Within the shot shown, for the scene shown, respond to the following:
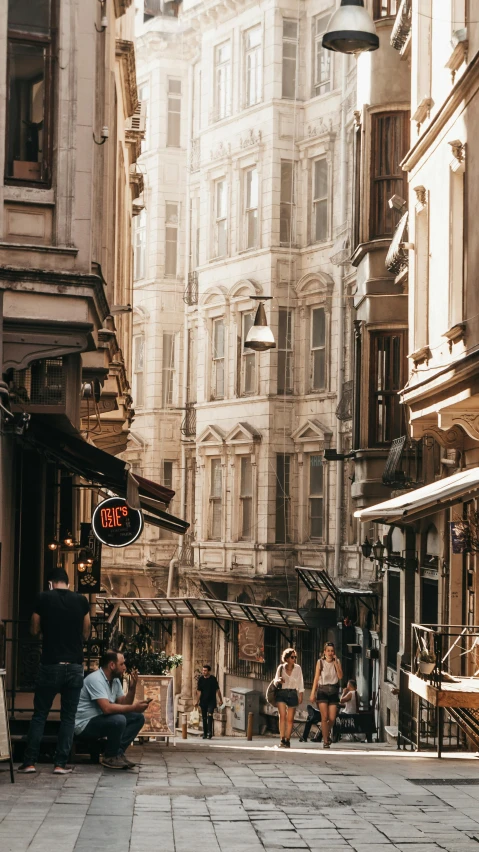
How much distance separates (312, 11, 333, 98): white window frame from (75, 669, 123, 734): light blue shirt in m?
31.3

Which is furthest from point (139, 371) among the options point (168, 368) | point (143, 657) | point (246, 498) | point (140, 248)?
point (143, 657)

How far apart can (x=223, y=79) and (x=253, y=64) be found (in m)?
2.13

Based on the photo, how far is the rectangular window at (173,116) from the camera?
5282cm

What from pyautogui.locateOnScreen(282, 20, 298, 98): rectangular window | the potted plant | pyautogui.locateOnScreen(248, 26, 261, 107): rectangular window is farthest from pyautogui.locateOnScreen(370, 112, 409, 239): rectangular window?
pyautogui.locateOnScreen(248, 26, 261, 107): rectangular window

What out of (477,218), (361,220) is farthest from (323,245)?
(477,218)

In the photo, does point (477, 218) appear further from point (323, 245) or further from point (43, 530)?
point (323, 245)

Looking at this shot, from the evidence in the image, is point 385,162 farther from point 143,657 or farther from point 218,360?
point 218,360

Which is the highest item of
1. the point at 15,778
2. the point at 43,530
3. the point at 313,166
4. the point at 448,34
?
the point at 313,166

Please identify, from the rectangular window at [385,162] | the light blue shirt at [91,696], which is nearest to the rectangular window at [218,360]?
the rectangular window at [385,162]

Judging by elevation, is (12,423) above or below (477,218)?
below

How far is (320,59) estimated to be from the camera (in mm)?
43031

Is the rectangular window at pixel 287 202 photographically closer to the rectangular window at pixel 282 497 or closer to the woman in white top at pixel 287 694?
the rectangular window at pixel 282 497

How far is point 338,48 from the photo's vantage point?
51.2 feet

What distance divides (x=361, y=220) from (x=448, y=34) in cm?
834
